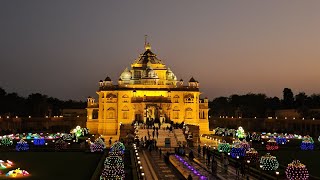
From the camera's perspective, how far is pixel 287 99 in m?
111

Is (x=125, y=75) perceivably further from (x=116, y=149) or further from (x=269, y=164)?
(x=269, y=164)

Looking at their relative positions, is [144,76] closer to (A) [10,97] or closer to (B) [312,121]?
(B) [312,121]

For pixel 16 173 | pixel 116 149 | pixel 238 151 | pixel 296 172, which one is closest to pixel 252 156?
pixel 238 151

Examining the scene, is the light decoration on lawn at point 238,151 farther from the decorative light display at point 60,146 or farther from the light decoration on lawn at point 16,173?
the decorative light display at point 60,146

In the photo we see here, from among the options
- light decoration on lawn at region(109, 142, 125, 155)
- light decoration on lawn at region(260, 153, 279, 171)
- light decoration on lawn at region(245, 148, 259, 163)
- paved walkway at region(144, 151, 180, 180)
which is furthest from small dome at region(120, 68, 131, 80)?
light decoration on lawn at region(260, 153, 279, 171)

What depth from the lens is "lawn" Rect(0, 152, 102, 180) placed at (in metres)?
28.2

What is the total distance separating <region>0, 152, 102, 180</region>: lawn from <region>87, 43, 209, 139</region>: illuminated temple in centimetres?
2960

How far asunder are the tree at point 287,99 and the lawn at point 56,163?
72660 millimetres

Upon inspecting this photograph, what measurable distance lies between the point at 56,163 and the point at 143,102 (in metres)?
36.1

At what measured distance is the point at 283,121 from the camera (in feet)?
261

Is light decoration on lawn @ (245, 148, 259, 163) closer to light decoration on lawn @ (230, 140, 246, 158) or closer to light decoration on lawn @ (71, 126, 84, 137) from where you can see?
light decoration on lawn @ (230, 140, 246, 158)

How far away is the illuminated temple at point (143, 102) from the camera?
70125 mm

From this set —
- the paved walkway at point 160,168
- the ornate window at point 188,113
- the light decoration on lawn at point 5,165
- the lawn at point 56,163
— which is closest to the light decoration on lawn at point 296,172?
the paved walkway at point 160,168

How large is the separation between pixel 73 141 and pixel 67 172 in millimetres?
22455
